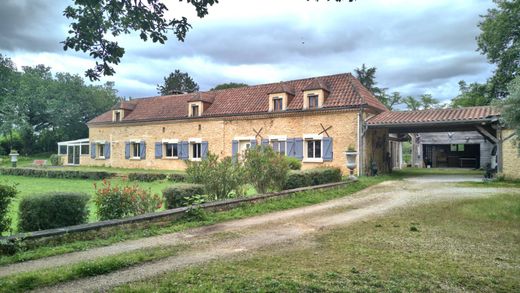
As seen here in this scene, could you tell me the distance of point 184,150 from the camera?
24.3 meters

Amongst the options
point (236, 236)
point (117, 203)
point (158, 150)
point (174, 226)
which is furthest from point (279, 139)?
point (236, 236)

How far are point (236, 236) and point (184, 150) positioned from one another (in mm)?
18812

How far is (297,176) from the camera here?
39.7 feet

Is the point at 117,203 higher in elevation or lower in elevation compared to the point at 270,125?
lower

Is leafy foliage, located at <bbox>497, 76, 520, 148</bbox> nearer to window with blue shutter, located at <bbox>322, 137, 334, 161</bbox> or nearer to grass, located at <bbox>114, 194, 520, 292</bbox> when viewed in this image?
grass, located at <bbox>114, 194, 520, 292</bbox>

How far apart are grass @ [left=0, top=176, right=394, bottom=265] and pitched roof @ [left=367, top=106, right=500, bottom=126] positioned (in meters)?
6.53

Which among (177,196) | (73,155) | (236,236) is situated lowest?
(236,236)

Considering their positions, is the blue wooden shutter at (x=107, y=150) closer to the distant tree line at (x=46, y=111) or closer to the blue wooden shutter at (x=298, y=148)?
the blue wooden shutter at (x=298, y=148)

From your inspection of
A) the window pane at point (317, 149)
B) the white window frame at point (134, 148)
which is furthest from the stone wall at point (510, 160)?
the white window frame at point (134, 148)

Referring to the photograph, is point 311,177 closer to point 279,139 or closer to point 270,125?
point 279,139

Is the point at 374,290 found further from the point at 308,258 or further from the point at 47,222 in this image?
the point at 47,222

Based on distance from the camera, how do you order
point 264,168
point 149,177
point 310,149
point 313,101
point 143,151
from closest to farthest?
point 264,168 < point 149,177 < point 313,101 < point 310,149 < point 143,151

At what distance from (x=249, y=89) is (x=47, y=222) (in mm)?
19418

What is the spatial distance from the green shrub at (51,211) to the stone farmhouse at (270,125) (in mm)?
10417
